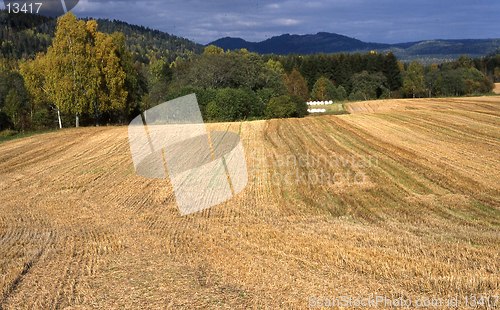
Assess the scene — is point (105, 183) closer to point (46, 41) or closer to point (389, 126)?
point (389, 126)

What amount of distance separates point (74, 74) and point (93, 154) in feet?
61.0

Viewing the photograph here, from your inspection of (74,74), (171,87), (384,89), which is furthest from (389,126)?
(384,89)

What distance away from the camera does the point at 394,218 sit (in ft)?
46.8

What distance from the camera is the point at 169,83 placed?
243ft

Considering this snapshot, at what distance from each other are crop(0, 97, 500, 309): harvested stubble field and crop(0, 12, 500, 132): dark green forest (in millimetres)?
20115

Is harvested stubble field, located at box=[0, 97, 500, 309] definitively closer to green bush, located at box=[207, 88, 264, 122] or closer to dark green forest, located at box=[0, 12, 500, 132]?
dark green forest, located at box=[0, 12, 500, 132]

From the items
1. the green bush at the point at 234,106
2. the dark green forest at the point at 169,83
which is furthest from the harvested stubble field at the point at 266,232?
the green bush at the point at 234,106

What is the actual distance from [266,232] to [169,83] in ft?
208

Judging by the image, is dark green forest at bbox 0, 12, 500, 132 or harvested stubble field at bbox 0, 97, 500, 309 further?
dark green forest at bbox 0, 12, 500, 132

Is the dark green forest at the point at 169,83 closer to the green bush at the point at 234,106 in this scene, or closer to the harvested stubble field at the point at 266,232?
the green bush at the point at 234,106

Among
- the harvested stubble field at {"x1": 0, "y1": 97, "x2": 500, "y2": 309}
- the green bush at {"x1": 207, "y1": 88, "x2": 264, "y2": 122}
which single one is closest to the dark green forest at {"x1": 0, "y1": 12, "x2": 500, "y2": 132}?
the green bush at {"x1": 207, "y1": 88, "x2": 264, "y2": 122}

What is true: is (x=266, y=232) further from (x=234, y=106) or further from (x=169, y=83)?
(x=169, y=83)

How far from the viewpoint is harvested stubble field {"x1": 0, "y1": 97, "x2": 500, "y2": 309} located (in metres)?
9.02

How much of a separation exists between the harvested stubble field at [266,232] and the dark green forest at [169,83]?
2012cm
